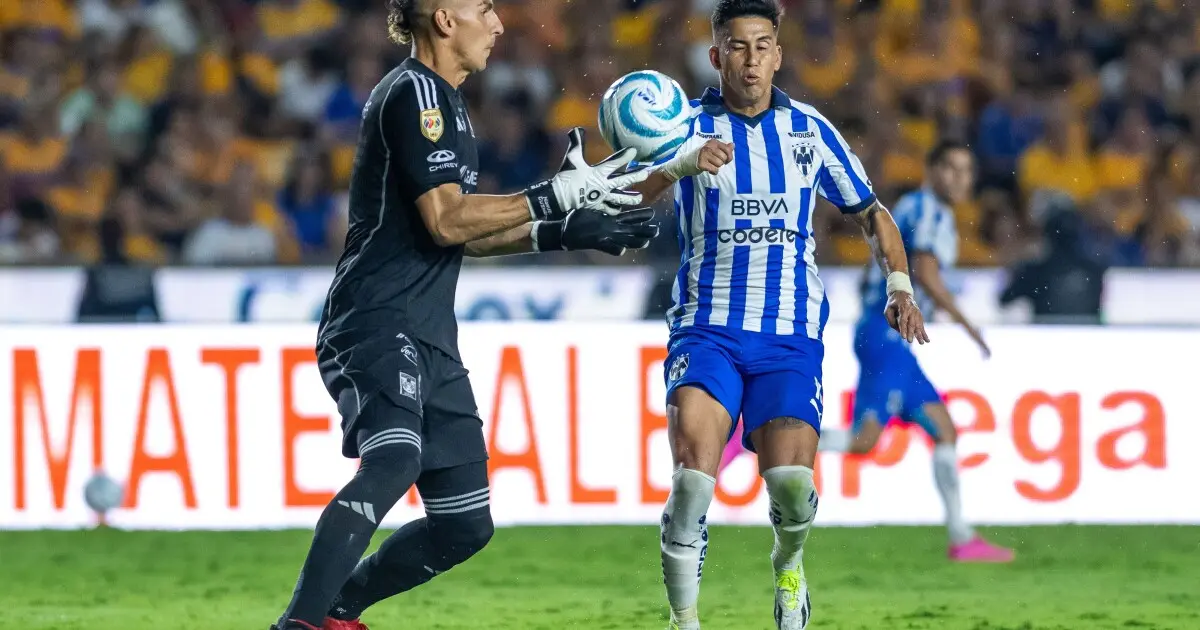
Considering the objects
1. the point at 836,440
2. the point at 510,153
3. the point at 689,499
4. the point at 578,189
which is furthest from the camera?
the point at 510,153

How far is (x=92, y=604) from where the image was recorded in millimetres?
7383

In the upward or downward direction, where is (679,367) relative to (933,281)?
downward

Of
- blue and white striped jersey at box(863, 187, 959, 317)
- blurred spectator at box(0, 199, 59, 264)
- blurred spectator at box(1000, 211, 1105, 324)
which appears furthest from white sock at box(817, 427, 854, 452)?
blurred spectator at box(0, 199, 59, 264)

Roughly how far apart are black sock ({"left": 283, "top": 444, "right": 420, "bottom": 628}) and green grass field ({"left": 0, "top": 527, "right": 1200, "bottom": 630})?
6.22 ft

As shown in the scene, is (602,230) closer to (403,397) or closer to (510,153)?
(403,397)

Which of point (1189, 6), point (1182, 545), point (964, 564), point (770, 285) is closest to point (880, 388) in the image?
point (964, 564)

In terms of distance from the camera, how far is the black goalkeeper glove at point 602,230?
16.5ft

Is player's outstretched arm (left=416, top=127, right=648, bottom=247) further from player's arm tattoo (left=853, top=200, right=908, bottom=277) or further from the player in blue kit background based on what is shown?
the player in blue kit background

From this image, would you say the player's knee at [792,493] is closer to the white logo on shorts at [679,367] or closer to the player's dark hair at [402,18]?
the white logo on shorts at [679,367]

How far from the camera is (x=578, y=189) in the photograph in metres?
5.09

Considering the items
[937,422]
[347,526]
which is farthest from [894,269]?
[937,422]

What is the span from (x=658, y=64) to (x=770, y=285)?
26.1ft

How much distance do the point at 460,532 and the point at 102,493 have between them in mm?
4948

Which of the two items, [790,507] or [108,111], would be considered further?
[108,111]
